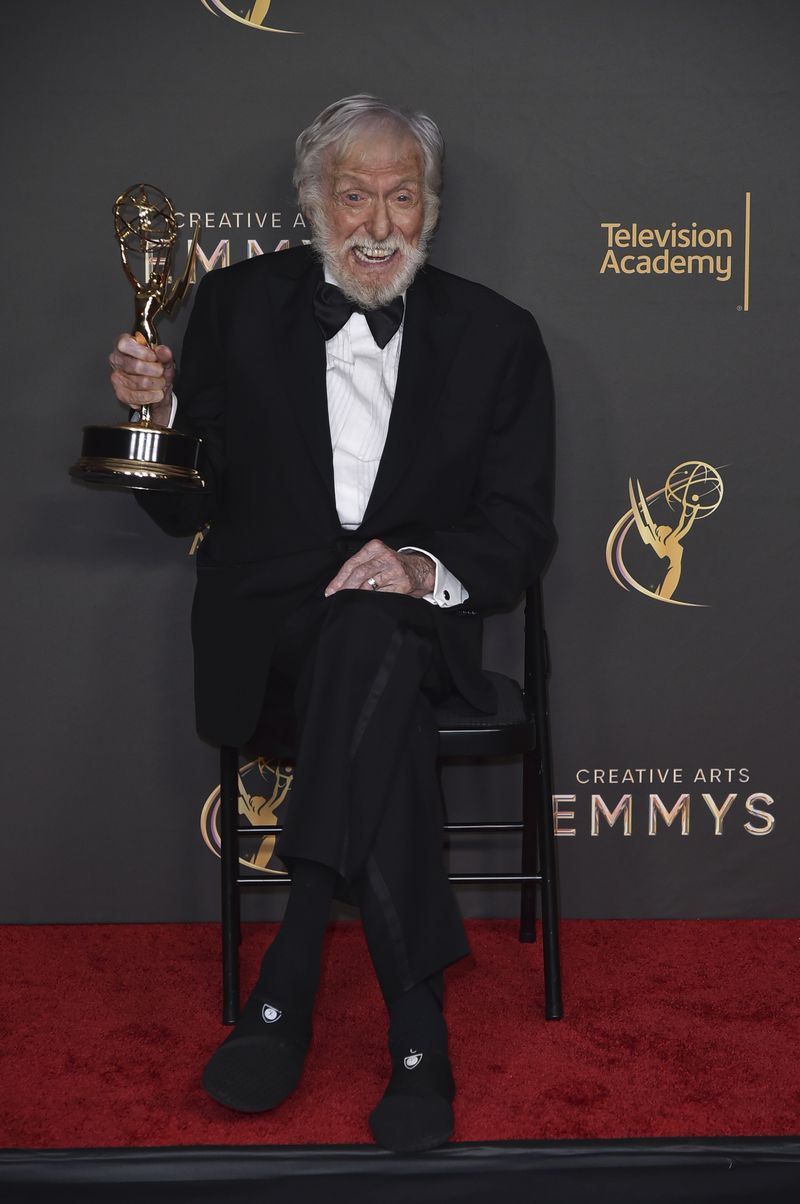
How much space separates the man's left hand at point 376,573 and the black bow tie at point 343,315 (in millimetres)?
523

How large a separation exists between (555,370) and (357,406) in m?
0.52

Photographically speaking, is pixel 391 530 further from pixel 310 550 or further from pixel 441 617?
pixel 441 617

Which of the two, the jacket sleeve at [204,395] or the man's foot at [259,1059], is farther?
the jacket sleeve at [204,395]

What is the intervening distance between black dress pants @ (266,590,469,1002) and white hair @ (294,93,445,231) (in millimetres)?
975

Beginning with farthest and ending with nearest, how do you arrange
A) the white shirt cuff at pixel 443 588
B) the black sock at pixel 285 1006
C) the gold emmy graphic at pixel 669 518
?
the gold emmy graphic at pixel 669 518
the white shirt cuff at pixel 443 588
the black sock at pixel 285 1006

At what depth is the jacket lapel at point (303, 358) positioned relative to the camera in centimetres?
246

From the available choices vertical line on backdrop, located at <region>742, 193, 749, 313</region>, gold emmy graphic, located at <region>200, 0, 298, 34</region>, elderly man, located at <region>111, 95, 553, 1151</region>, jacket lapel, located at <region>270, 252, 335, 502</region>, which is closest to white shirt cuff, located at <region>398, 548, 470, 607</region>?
elderly man, located at <region>111, 95, 553, 1151</region>

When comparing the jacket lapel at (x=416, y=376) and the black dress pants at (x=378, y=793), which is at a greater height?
the jacket lapel at (x=416, y=376)

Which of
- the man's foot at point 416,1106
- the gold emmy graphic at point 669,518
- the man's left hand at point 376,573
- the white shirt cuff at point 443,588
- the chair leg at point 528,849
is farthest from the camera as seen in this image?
the gold emmy graphic at point 669,518

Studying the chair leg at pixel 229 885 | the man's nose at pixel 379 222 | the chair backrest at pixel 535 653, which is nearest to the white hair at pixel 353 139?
the man's nose at pixel 379 222

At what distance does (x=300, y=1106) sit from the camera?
194cm

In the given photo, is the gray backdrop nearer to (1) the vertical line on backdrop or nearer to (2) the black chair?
(1) the vertical line on backdrop

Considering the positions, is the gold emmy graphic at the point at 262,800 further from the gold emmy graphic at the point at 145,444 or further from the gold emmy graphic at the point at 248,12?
the gold emmy graphic at the point at 248,12

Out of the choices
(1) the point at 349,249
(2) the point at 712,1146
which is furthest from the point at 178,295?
(2) the point at 712,1146
